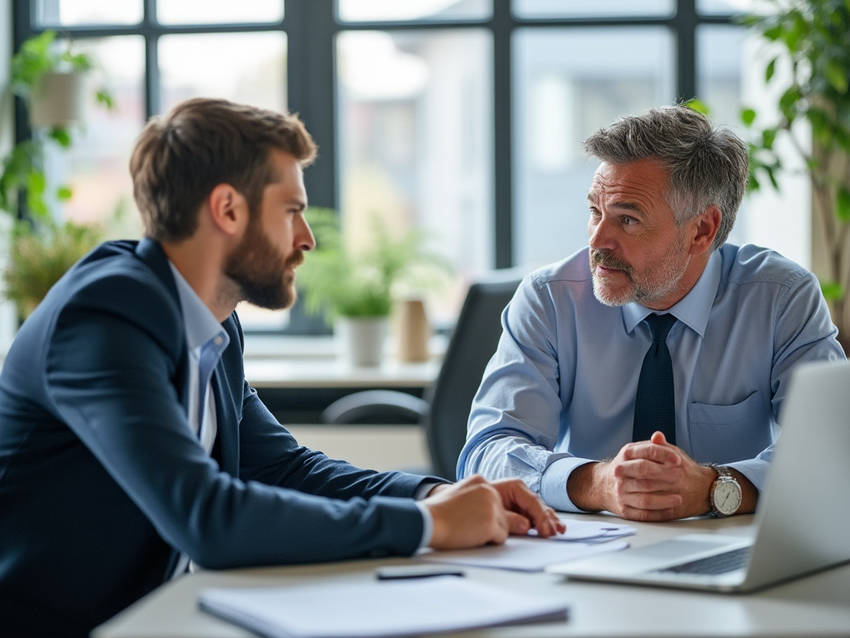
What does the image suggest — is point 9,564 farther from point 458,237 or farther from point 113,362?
point 458,237

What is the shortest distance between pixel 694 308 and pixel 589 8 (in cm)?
268

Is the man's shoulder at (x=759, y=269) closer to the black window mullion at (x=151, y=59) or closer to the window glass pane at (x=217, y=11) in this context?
the window glass pane at (x=217, y=11)

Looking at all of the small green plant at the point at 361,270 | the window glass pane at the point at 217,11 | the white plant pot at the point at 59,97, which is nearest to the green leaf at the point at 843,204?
the small green plant at the point at 361,270

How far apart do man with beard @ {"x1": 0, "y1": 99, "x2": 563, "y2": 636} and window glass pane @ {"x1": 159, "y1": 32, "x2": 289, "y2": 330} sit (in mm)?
2987

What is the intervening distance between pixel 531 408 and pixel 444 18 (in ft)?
9.25

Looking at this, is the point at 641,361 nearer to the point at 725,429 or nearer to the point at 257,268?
the point at 725,429

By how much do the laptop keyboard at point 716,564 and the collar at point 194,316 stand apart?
66 centimetres

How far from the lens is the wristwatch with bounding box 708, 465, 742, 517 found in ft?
5.58

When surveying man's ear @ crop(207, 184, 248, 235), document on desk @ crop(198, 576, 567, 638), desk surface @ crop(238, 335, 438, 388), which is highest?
man's ear @ crop(207, 184, 248, 235)

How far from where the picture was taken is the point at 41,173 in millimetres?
4332

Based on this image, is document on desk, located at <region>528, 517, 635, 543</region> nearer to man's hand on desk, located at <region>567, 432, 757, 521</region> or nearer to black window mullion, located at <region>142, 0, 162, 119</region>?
man's hand on desk, located at <region>567, 432, 757, 521</region>

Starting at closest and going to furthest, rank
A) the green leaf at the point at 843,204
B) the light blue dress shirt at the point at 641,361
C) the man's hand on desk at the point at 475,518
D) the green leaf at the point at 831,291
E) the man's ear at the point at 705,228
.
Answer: the man's hand on desk at the point at 475,518 < the light blue dress shirt at the point at 641,361 < the man's ear at the point at 705,228 < the green leaf at the point at 831,291 < the green leaf at the point at 843,204

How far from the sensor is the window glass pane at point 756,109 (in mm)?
4113

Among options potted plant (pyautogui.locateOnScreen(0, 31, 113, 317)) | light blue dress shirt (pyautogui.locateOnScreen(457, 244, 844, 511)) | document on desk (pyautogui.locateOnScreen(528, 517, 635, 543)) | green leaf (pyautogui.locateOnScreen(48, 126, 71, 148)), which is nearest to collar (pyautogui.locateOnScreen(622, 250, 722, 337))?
light blue dress shirt (pyautogui.locateOnScreen(457, 244, 844, 511))
